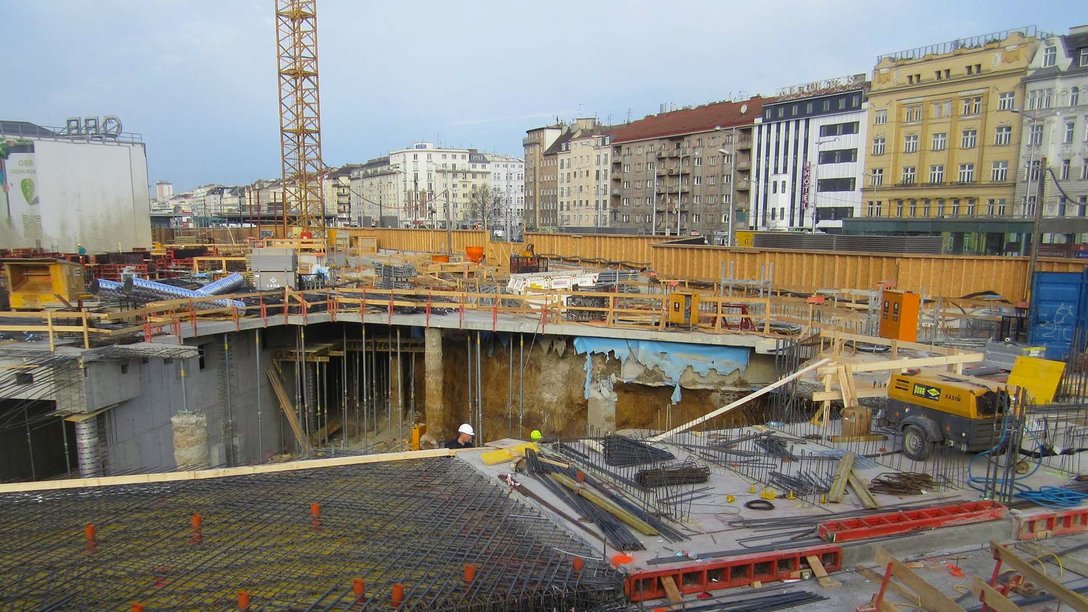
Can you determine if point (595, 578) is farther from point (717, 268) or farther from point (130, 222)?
point (130, 222)

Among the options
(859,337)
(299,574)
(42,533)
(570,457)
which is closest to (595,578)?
(299,574)

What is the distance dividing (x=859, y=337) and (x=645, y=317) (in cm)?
599

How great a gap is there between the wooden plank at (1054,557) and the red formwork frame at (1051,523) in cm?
15

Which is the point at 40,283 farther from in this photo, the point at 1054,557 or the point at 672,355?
the point at 1054,557

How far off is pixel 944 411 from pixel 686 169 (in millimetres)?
53563

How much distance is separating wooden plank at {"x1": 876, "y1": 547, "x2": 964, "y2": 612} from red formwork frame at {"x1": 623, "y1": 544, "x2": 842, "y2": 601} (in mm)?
1121

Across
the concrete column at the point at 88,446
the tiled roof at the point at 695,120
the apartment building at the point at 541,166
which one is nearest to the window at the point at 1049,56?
the tiled roof at the point at 695,120

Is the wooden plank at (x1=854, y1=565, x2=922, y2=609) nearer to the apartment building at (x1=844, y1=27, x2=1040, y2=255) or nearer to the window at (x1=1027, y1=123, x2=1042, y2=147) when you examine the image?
the apartment building at (x1=844, y1=27, x2=1040, y2=255)

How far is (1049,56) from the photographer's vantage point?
34031mm

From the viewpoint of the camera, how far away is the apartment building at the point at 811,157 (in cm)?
4522

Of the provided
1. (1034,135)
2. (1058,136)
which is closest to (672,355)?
(1058,136)

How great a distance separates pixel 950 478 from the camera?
30.3ft

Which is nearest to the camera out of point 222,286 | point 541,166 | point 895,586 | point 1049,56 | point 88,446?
point 895,586

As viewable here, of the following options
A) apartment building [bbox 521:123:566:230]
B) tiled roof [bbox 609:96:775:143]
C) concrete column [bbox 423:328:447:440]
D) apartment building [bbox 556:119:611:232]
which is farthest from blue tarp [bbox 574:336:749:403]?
apartment building [bbox 521:123:566:230]
